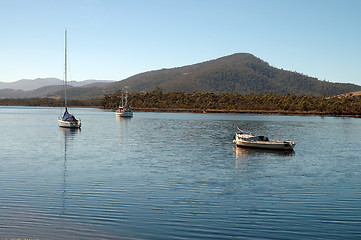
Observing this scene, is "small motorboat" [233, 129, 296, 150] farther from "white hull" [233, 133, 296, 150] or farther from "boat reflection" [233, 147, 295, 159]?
"boat reflection" [233, 147, 295, 159]

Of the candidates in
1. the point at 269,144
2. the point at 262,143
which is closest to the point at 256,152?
the point at 262,143

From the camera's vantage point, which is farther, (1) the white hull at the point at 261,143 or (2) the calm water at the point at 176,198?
(1) the white hull at the point at 261,143

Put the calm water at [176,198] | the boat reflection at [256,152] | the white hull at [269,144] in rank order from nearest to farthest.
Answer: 1. the calm water at [176,198]
2. the boat reflection at [256,152]
3. the white hull at [269,144]

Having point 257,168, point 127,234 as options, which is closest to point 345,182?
point 257,168

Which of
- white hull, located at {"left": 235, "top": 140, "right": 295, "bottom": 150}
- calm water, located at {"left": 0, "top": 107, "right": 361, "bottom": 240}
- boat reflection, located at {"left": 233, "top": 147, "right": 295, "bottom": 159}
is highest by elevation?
white hull, located at {"left": 235, "top": 140, "right": 295, "bottom": 150}

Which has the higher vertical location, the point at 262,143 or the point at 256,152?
the point at 262,143

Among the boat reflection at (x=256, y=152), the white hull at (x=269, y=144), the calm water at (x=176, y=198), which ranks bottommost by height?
the boat reflection at (x=256, y=152)

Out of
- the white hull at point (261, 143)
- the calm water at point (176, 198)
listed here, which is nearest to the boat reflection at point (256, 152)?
the white hull at point (261, 143)

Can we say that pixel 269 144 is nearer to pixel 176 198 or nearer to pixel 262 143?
pixel 262 143

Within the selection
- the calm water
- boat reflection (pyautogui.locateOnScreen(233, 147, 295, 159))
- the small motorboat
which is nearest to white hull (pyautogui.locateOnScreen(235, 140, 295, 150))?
the small motorboat

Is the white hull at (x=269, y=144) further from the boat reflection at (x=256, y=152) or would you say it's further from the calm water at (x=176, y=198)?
the calm water at (x=176, y=198)

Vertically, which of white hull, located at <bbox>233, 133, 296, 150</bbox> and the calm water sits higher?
white hull, located at <bbox>233, 133, 296, 150</bbox>

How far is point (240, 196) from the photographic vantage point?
72.3 ft

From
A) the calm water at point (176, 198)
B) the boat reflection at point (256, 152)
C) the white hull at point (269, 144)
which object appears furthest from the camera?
the white hull at point (269, 144)
